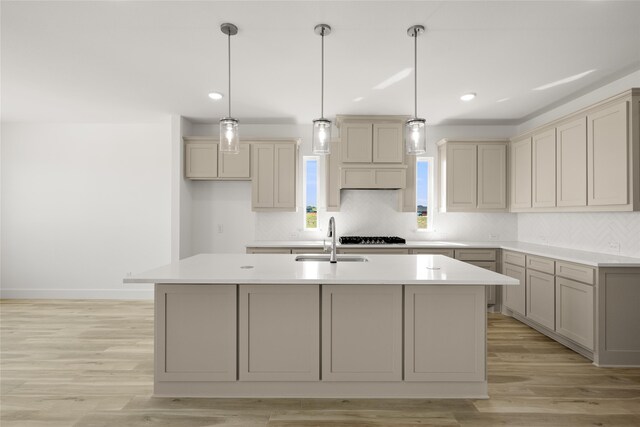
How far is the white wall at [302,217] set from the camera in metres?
5.43

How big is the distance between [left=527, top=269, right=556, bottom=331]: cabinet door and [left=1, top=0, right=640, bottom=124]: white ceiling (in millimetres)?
2068

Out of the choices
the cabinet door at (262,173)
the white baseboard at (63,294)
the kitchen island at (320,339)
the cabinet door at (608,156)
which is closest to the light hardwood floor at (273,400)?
the kitchen island at (320,339)

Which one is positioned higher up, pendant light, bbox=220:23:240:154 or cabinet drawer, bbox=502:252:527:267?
pendant light, bbox=220:23:240:154

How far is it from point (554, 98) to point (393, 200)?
7.70 ft

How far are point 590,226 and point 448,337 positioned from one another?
107 inches

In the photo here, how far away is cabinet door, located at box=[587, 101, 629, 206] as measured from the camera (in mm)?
3150

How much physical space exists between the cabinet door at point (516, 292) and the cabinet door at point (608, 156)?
1.15m

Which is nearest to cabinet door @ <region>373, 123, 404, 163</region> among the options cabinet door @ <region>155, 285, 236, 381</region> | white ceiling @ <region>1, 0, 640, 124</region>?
white ceiling @ <region>1, 0, 640, 124</region>

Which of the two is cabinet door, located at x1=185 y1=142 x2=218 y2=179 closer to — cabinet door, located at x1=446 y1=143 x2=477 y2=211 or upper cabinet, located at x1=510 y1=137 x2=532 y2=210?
cabinet door, located at x1=446 y1=143 x2=477 y2=211

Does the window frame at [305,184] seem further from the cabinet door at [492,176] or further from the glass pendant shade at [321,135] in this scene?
the glass pendant shade at [321,135]

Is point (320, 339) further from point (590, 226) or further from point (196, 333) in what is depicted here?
point (590, 226)

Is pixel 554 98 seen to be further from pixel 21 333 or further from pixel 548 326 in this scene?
pixel 21 333

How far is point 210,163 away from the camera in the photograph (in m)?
5.12

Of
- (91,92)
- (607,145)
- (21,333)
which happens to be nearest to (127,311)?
(21,333)
